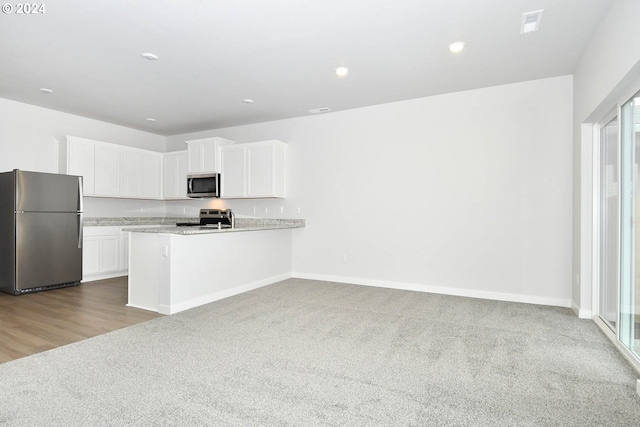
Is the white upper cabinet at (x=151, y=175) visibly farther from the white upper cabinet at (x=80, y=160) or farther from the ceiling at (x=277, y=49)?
the ceiling at (x=277, y=49)

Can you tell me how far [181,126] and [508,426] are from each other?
21.8ft

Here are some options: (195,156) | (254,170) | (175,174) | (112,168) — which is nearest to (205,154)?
(195,156)

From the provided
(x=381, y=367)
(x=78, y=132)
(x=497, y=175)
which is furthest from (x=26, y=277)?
(x=497, y=175)

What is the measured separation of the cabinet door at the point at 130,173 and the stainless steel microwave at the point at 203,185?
96cm

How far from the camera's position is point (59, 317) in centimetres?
373

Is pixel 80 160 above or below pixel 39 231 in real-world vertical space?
above

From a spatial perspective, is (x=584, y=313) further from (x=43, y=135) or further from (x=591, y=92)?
(x=43, y=135)

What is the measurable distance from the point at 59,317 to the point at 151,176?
372 cm

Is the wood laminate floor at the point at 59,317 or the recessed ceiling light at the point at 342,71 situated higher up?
the recessed ceiling light at the point at 342,71

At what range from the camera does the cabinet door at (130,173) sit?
6.42 metres

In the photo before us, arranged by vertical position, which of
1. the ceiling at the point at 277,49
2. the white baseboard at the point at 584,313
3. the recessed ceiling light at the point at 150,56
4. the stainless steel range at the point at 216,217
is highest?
the ceiling at the point at 277,49

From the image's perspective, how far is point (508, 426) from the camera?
1832 millimetres

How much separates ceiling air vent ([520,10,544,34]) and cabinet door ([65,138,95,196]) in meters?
6.24

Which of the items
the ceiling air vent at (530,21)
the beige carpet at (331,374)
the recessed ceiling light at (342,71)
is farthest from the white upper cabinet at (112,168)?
the ceiling air vent at (530,21)
